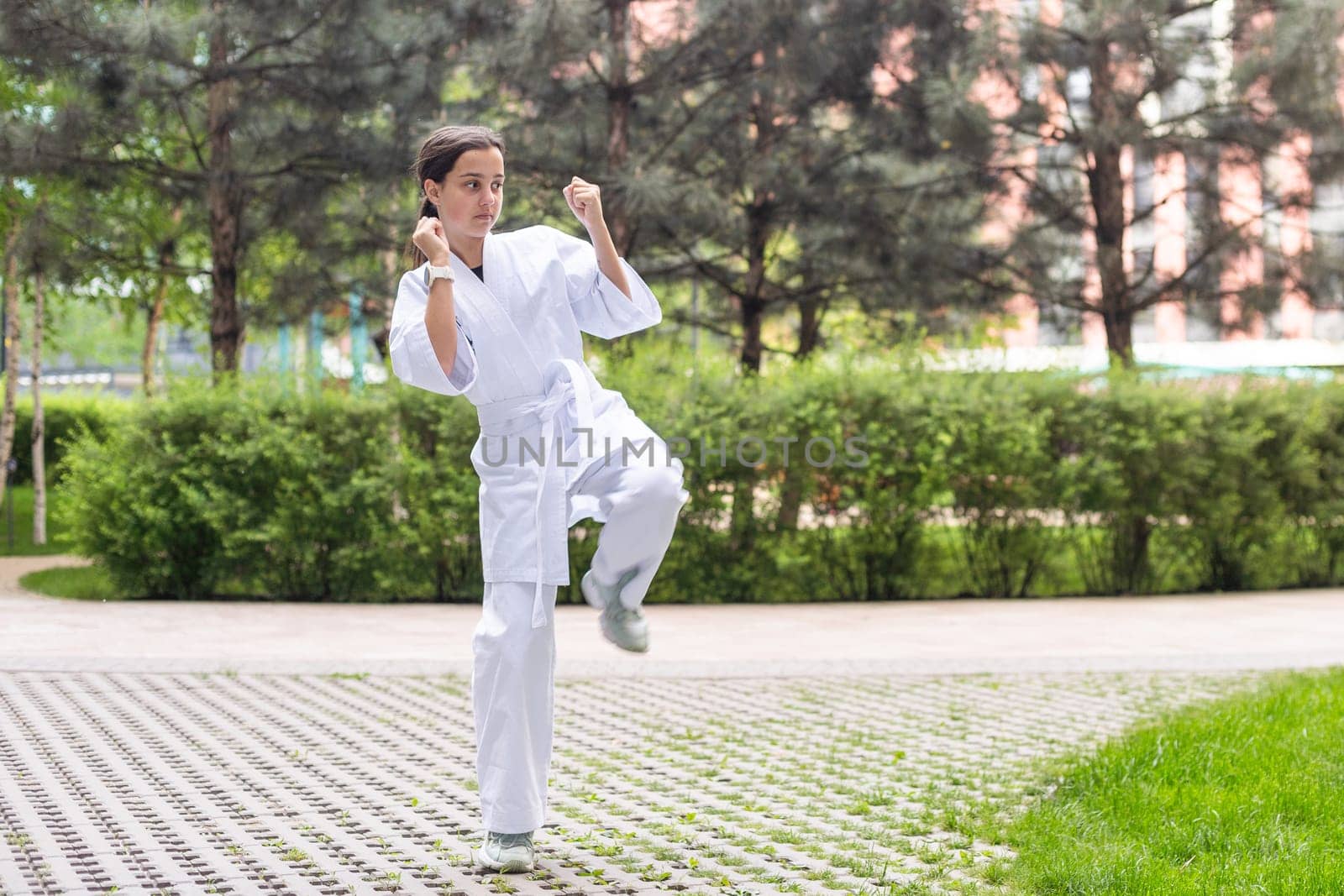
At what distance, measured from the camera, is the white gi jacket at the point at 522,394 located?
3913 mm

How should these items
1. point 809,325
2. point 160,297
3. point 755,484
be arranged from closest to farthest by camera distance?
1. point 755,484
2. point 809,325
3. point 160,297

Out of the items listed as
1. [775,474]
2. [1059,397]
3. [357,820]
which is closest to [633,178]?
[775,474]

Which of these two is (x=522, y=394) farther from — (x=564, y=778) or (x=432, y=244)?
(x=564, y=778)

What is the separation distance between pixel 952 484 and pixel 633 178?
3.53m

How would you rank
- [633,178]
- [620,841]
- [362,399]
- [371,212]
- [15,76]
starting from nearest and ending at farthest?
[620,841] → [362,399] → [633,178] → [15,76] → [371,212]

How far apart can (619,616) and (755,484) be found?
7.03 m

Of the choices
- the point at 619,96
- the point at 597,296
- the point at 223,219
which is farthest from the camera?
the point at 223,219

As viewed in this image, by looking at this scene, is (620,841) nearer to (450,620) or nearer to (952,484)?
(450,620)

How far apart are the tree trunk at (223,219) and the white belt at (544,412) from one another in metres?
9.66

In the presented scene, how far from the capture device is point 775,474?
35.7 ft

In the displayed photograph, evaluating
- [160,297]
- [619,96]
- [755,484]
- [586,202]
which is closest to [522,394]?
[586,202]

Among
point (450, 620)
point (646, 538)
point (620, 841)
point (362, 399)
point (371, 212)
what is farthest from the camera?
point (371, 212)

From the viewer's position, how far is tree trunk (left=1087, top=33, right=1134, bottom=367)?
43.8 feet

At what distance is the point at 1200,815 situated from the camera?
4301 millimetres
